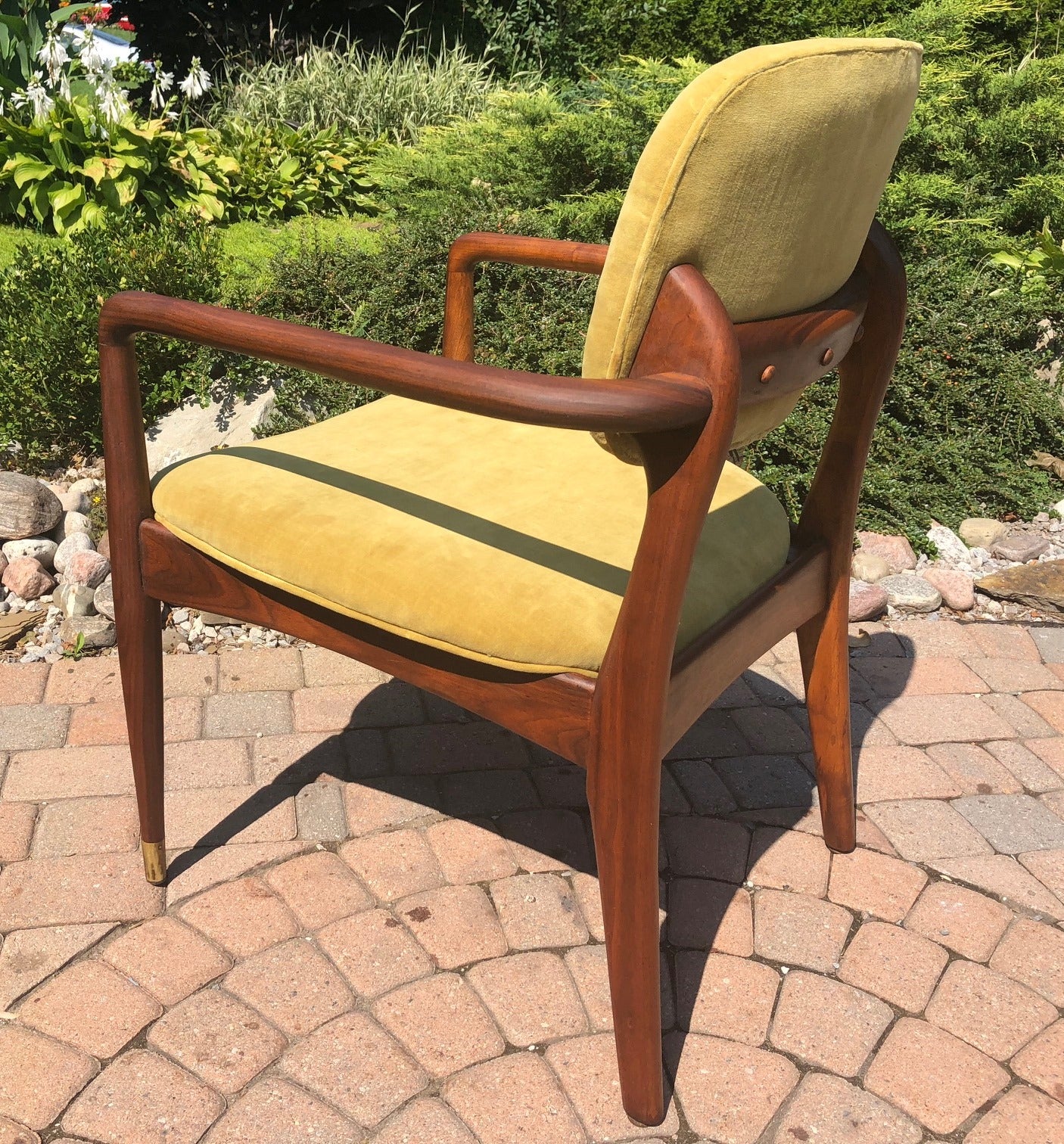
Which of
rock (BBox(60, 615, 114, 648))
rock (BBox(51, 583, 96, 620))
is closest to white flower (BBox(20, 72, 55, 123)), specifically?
rock (BBox(51, 583, 96, 620))

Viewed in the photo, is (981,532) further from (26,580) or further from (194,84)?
(194,84)

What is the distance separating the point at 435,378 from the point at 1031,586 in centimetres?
223

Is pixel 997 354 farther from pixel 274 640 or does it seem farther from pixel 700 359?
pixel 700 359

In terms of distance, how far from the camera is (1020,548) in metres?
3.08

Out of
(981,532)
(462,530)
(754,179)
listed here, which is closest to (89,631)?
(462,530)

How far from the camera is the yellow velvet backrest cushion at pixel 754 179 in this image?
3.24 ft

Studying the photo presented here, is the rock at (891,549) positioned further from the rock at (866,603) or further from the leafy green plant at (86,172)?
the leafy green plant at (86,172)

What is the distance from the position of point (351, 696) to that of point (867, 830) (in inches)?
41.3

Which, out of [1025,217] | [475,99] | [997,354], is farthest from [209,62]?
[997,354]

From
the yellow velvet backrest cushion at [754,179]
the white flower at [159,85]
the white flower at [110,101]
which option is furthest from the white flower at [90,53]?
the yellow velvet backrest cushion at [754,179]

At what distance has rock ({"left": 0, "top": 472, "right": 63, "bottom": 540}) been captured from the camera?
9.14 ft

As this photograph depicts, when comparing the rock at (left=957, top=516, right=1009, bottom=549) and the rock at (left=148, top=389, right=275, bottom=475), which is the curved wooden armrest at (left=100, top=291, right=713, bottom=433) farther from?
the rock at (left=957, top=516, right=1009, bottom=549)

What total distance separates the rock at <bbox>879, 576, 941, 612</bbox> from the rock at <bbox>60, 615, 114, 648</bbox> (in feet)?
6.11

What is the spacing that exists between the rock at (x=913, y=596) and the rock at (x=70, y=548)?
79.0 inches
